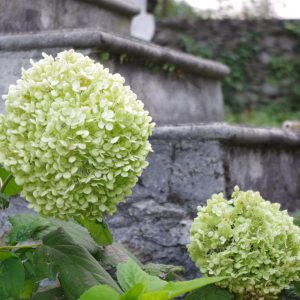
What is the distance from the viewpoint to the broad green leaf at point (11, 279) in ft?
5.18

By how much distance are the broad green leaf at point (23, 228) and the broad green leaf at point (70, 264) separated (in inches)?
2.8

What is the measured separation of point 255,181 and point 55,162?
145 cm

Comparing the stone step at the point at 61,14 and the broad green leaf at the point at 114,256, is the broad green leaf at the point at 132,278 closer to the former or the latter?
the broad green leaf at the point at 114,256

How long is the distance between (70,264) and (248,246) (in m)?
0.47

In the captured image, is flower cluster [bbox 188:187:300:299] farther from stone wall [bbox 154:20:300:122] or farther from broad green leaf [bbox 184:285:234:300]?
stone wall [bbox 154:20:300:122]

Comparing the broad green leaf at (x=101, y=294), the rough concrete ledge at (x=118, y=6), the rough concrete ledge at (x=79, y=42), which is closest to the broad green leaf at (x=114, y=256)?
the broad green leaf at (x=101, y=294)

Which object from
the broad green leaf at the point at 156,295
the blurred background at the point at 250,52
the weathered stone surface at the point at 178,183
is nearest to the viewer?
the broad green leaf at the point at 156,295

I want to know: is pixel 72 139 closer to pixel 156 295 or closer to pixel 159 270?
pixel 156 295

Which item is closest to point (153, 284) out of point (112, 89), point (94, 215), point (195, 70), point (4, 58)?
point (94, 215)

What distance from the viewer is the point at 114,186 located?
162 cm

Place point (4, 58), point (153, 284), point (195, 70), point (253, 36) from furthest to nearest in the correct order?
1. point (253, 36)
2. point (195, 70)
3. point (4, 58)
4. point (153, 284)

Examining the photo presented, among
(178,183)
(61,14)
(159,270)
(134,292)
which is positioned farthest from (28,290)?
(61,14)

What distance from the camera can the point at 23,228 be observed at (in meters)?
1.78

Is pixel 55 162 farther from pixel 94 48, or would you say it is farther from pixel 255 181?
pixel 255 181
